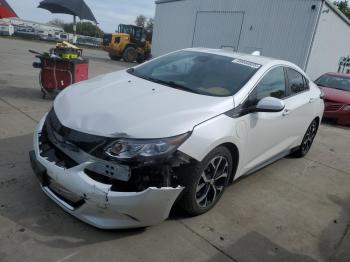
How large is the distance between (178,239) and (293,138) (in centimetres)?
257

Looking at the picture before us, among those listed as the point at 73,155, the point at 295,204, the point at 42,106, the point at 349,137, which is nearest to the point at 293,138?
the point at 295,204

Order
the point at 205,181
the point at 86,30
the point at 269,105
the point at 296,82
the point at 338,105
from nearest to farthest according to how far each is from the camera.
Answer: the point at 205,181, the point at 269,105, the point at 296,82, the point at 338,105, the point at 86,30

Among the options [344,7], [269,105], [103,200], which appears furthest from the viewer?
[344,7]

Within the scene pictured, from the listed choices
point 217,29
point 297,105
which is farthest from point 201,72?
point 217,29

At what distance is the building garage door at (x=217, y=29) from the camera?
18297 mm

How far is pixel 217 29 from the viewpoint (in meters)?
19.2

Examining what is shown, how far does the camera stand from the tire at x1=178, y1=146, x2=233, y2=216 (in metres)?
2.98

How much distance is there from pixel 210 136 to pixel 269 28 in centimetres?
1508

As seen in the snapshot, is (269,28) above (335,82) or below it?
above

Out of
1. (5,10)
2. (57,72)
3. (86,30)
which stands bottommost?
(86,30)

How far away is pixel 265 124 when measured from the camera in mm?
3914

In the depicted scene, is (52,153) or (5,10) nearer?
(52,153)

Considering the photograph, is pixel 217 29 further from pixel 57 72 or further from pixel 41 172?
pixel 41 172

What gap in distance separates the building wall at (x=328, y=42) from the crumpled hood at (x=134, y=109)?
45.8 ft
